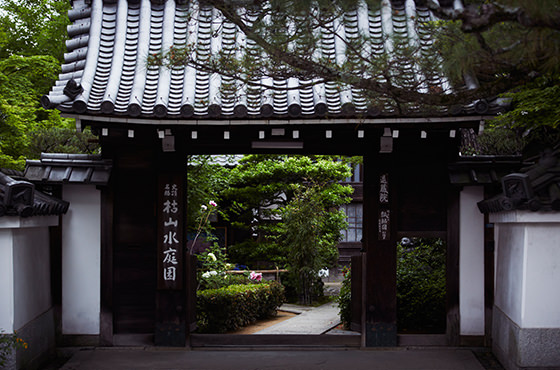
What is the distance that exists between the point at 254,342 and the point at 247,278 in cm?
432

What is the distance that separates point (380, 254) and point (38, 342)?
5.63 metres

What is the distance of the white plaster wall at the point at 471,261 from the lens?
28.3 feet

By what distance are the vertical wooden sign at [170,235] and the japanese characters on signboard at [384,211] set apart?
3.41 metres

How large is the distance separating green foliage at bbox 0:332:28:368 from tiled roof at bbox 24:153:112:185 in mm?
2686

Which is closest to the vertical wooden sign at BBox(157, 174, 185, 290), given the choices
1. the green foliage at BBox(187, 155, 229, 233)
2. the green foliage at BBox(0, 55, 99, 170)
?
the green foliage at BBox(187, 155, 229, 233)

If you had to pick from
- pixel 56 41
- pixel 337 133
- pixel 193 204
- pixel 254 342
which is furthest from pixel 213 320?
pixel 56 41

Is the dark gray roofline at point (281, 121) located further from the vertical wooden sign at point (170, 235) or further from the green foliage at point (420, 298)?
the green foliage at point (420, 298)

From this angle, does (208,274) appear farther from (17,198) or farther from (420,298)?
(17,198)

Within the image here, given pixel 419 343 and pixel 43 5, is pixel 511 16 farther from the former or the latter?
pixel 43 5

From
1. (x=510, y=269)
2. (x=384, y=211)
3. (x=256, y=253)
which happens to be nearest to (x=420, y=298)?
(x=384, y=211)

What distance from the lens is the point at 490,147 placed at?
39.0 ft

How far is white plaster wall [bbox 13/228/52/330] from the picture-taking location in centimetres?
706

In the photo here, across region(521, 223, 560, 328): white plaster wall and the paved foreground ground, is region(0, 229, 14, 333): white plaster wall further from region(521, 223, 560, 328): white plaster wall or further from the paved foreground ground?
region(521, 223, 560, 328): white plaster wall

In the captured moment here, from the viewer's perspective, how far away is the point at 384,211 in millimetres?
8609
